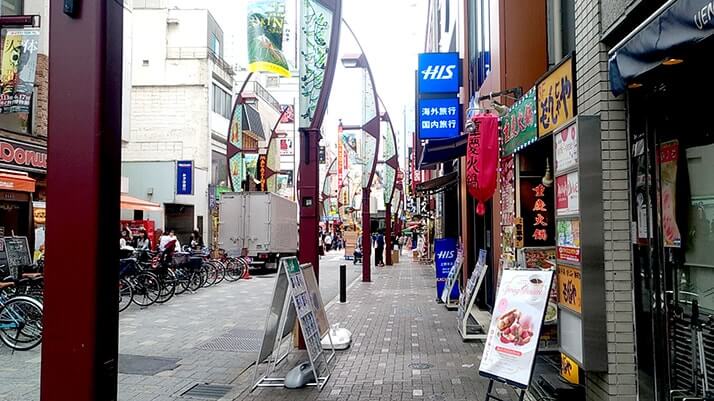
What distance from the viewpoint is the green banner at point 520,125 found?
6.99 m

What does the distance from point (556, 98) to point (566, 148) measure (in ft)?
3.50

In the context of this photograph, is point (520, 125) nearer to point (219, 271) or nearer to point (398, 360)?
point (398, 360)

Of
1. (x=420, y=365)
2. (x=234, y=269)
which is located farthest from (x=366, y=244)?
(x=420, y=365)

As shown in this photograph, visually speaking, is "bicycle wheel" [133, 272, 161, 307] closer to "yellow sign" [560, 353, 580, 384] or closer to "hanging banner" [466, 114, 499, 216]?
"hanging banner" [466, 114, 499, 216]

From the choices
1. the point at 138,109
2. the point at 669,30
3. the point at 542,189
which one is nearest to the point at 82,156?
the point at 669,30

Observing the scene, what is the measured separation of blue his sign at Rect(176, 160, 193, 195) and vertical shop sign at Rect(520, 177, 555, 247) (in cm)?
2811

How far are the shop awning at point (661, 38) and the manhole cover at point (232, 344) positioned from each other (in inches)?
289

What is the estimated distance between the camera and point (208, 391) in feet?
23.2

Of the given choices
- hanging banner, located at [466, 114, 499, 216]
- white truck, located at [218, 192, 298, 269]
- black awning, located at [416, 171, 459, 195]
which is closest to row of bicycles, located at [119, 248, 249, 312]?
white truck, located at [218, 192, 298, 269]

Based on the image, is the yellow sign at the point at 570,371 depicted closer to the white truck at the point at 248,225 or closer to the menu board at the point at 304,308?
the menu board at the point at 304,308

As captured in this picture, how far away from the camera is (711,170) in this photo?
4.04 metres

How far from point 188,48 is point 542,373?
3745cm

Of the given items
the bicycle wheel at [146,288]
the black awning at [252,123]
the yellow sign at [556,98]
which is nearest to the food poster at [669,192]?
the yellow sign at [556,98]

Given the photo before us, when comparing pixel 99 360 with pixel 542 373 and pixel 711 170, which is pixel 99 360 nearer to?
pixel 711 170
